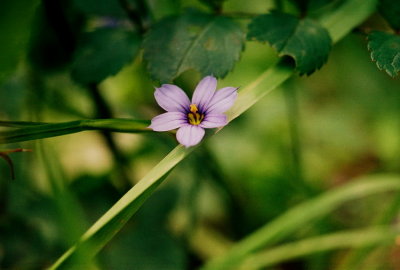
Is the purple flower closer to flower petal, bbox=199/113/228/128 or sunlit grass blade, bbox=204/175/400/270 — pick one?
flower petal, bbox=199/113/228/128

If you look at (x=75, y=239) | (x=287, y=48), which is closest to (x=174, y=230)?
(x=75, y=239)

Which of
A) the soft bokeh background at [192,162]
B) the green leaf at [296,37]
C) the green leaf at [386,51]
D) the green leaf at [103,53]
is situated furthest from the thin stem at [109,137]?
the green leaf at [386,51]

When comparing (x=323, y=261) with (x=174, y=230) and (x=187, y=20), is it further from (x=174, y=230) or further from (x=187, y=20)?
(x=187, y=20)

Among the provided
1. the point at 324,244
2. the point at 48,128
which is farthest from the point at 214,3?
the point at 324,244

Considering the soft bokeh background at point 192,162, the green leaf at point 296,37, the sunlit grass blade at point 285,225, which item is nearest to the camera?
the green leaf at point 296,37

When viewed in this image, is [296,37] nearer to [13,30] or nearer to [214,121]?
[214,121]

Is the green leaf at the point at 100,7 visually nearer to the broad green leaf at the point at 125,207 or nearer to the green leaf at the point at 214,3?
the green leaf at the point at 214,3

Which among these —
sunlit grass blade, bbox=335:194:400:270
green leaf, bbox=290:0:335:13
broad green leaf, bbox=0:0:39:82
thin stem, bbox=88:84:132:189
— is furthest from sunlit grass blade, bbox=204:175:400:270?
broad green leaf, bbox=0:0:39:82
